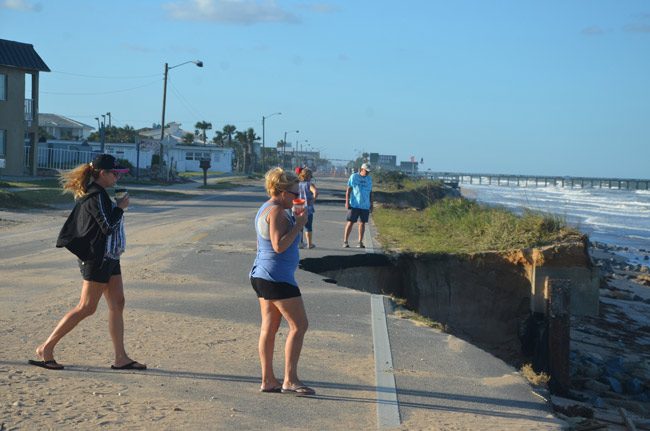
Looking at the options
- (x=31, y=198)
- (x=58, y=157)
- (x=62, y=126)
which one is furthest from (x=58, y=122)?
(x=31, y=198)

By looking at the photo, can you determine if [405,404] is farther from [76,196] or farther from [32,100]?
[32,100]

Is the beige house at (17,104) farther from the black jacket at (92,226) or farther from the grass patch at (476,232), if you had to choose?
the black jacket at (92,226)

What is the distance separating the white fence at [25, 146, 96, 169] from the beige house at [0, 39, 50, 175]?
20.0 feet

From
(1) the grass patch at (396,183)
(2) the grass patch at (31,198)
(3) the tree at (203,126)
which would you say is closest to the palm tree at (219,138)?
(3) the tree at (203,126)

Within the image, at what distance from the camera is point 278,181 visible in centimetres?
656

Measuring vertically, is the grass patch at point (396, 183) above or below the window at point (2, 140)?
below

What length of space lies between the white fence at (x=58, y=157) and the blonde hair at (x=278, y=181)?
4861 cm

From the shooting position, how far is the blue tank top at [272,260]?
256 inches

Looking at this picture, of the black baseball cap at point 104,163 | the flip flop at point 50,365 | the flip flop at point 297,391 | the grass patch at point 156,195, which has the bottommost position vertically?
the grass patch at point 156,195

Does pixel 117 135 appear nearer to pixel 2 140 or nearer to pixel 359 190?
pixel 2 140

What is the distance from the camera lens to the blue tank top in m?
6.50

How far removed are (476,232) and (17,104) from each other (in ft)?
109

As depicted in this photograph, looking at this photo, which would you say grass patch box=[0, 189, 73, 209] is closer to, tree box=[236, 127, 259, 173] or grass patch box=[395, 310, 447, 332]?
grass patch box=[395, 310, 447, 332]

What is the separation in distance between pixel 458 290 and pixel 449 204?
35.1 feet
